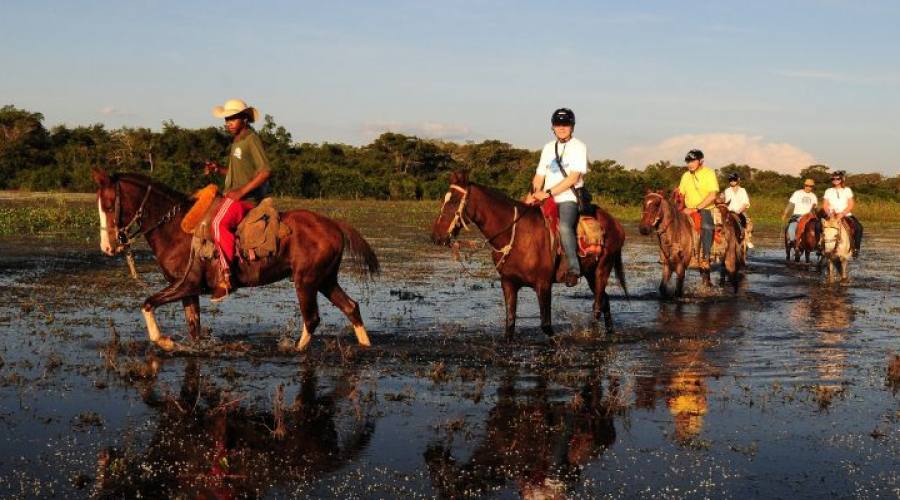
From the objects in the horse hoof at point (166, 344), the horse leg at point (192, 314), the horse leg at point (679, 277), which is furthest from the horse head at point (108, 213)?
the horse leg at point (679, 277)

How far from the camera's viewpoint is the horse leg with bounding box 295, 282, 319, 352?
10.2m

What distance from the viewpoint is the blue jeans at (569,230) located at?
1119 centimetres

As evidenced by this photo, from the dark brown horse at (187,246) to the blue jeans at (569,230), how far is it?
103 inches

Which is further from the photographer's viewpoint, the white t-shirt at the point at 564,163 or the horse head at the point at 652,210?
the horse head at the point at 652,210

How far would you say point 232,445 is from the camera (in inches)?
267

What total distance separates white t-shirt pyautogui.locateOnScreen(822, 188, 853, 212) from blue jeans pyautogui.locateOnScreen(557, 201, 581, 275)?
12430 mm

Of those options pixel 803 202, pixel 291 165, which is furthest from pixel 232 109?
pixel 291 165

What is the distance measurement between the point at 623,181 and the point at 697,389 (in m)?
49.8

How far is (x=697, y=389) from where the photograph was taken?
9.05 metres

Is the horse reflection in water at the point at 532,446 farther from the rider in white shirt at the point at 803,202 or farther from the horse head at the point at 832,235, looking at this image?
the rider in white shirt at the point at 803,202

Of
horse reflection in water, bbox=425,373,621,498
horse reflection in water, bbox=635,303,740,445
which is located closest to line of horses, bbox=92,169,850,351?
horse reflection in water, bbox=635,303,740,445

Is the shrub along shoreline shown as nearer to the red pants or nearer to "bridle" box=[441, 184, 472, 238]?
the red pants

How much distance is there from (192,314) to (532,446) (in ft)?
15.8

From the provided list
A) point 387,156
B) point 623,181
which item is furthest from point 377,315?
point 387,156
